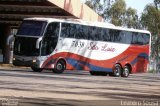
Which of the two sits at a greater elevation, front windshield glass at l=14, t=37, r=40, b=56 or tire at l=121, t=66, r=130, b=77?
front windshield glass at l=14, t=37, r=40, b=56

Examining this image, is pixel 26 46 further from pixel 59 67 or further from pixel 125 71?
pixel 125 71

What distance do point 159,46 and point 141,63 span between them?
53498mm

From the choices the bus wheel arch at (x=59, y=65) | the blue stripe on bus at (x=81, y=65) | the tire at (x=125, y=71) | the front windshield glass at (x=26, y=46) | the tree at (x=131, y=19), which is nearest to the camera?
the front windshield glass at (x=26, y=46)

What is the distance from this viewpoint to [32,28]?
2811 cm

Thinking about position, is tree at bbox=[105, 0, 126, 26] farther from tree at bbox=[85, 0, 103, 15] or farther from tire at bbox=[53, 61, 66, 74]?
tire at bbox=[53, 61, 66, 74]

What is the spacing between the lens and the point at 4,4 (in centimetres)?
4150

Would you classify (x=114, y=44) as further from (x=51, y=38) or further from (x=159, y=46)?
(x=159, y=46)

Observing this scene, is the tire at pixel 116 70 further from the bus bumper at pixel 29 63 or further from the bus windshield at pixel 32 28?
the bus windshield at pixel 32 28

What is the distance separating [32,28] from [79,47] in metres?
3.37

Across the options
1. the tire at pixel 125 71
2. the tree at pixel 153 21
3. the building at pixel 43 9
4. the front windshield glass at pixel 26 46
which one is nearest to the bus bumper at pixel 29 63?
the front windshield glass at pixel 26 46

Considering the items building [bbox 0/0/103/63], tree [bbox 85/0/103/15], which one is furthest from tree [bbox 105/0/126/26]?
building [bbox 0/0/103/63]

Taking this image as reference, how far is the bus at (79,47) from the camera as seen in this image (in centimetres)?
2811

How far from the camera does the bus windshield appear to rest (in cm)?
2784

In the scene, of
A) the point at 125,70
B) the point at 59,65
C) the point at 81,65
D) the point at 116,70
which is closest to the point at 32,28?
the point at 59,65
